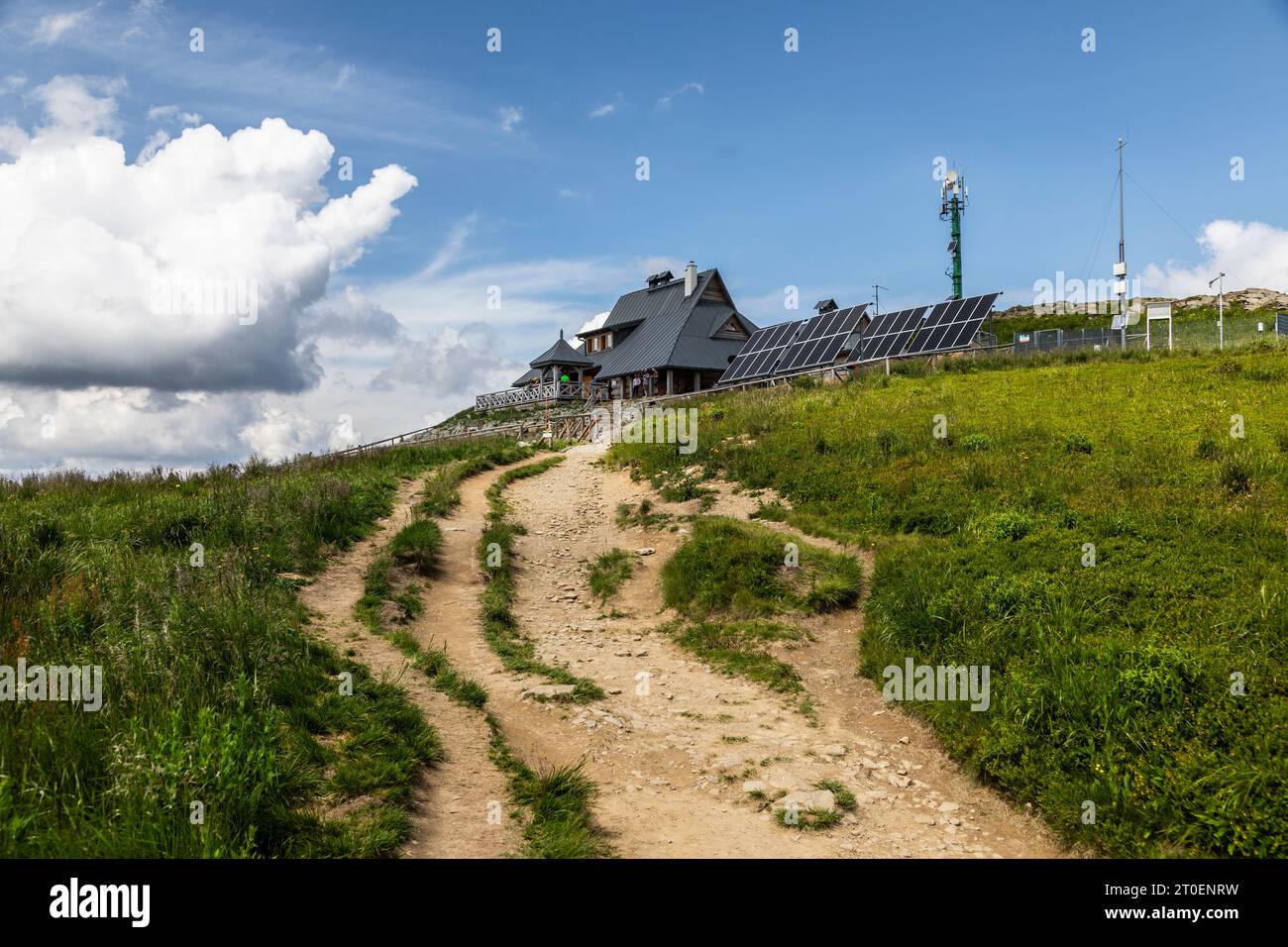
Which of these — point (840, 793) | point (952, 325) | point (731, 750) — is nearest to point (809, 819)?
point (840, 793)

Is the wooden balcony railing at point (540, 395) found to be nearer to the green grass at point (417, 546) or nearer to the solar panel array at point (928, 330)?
the solar panel array at point (928, 330)

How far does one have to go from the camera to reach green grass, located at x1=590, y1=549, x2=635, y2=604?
16.0m

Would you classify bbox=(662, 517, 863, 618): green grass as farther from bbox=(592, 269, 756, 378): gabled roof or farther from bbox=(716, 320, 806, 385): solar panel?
bbox=(592, 269, 756, 378): gabled roof

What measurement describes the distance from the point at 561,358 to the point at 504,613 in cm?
5524

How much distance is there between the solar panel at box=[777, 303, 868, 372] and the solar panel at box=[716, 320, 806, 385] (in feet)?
3.59

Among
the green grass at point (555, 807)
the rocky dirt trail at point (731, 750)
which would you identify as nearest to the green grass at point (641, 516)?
the rocky dirt trail at point (731, 750)

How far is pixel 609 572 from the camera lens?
16.8 meters

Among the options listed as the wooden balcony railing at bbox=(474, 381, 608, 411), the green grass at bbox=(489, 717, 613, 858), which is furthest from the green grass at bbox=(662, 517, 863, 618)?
the wooden balcony railing at bbox=(474, 381, 608, 411)

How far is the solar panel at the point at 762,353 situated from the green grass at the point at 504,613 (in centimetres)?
2575

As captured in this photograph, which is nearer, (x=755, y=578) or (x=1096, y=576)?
(x=1096, y=576)

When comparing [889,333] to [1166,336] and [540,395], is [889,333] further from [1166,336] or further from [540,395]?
[540,395]

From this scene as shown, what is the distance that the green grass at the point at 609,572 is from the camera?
16.0m

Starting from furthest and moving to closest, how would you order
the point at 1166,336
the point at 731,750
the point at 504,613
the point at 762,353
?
the point at 762,353 → the point at 1166,336 → the point at 504,613 → the point at 731,750
